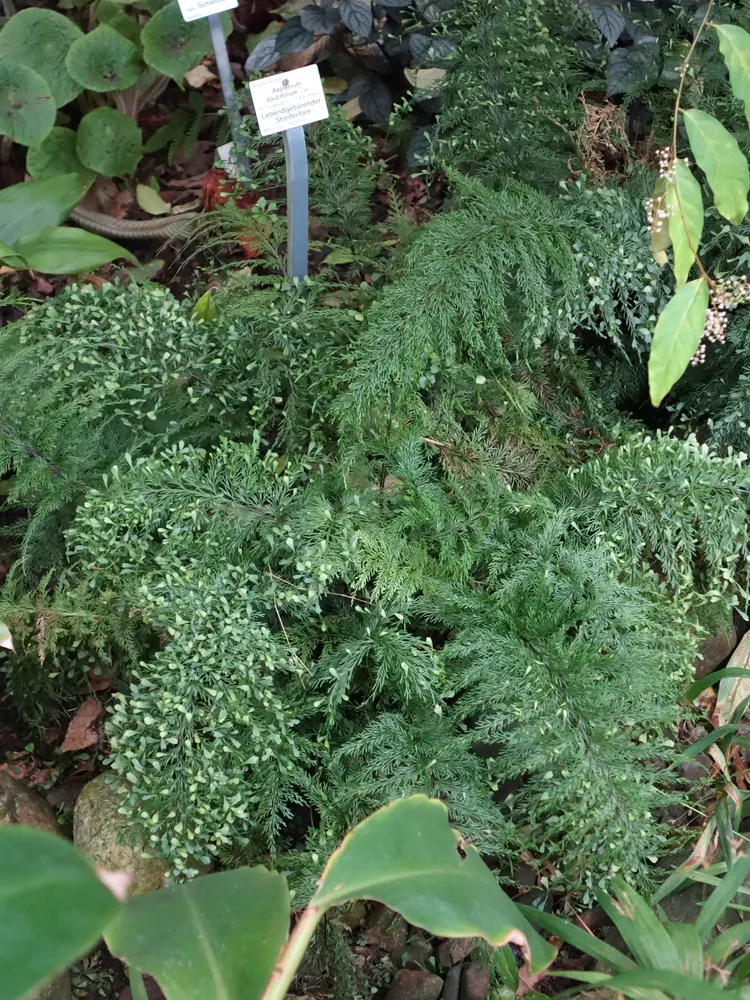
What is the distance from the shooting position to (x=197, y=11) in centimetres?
160

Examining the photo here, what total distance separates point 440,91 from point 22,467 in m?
1.37

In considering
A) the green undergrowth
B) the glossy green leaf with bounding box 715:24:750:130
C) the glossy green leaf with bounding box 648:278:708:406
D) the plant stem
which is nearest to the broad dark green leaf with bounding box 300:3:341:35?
the green undergrowth

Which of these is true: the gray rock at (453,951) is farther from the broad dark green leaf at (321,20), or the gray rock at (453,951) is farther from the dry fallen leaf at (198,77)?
the dry fallen leaf at (198,77)

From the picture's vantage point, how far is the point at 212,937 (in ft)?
2.63

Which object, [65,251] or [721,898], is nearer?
[721,898]

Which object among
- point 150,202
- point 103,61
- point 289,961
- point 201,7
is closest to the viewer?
point 289,961

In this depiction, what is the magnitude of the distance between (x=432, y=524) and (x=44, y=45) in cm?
199

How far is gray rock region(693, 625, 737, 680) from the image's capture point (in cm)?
175

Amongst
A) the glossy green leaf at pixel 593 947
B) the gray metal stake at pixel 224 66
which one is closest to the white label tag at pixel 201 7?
the gray metal stake at pixel 224 66

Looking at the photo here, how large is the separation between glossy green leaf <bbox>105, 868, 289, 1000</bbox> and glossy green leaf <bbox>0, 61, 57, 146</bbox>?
2.14 m

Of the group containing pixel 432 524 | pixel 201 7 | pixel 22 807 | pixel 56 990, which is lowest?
pixel 56 990

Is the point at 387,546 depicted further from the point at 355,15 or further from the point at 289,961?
the point at 355,15

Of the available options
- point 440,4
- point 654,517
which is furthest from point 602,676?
point 440,4

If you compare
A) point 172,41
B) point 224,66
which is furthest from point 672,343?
point 172,41
